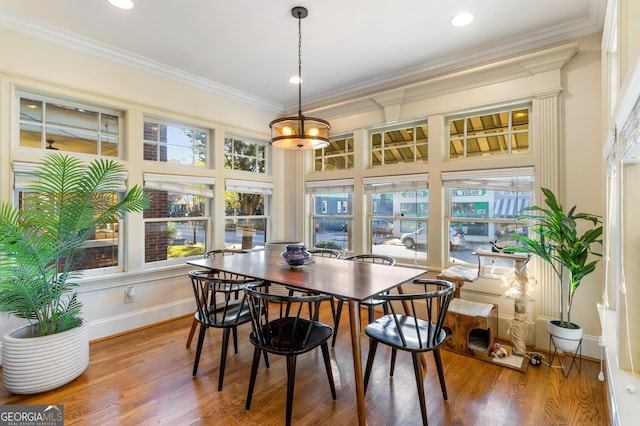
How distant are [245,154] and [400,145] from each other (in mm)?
2327

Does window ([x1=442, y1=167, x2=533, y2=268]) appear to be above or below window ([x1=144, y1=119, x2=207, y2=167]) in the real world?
below

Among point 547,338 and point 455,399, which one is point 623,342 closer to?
point 455,399

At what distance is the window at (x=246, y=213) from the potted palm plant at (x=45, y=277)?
1.84 meters

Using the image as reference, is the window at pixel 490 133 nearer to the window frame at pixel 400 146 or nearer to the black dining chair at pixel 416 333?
the window frame at pixel 400 146

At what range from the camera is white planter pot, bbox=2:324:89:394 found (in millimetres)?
2248

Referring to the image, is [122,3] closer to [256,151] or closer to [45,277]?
[45,277]

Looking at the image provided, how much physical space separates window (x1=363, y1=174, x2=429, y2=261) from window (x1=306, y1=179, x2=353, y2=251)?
0.38 m

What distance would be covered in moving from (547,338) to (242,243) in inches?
152

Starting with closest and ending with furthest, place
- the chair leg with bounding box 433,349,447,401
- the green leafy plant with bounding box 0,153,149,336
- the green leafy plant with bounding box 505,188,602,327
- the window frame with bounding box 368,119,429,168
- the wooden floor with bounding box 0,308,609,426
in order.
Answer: the wooden floor with bounding box 0,308,609,426 < the chair leg with bounding box 433,349,447,401 < the green leafy plant with bounding box 0,153,149,336 < the green leafy plant with bounding box 505,188,602,327 < the window frame with bounding box 368,119,429,168

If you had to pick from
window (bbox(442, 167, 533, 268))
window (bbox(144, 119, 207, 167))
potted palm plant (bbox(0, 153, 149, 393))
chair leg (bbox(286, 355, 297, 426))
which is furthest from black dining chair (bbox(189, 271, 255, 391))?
window (bbox(442, 167, 533, 268))

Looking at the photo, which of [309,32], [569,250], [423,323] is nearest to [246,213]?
[309,32]

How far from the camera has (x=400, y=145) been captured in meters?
4.13

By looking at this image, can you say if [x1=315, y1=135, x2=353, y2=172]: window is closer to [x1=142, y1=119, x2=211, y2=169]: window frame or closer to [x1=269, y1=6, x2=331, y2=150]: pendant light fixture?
[x1=142, y1=119, x2=211, y2=169]: window frame

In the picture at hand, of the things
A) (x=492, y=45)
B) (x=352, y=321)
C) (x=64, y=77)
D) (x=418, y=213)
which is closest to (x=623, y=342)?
(x=352, y=321)
